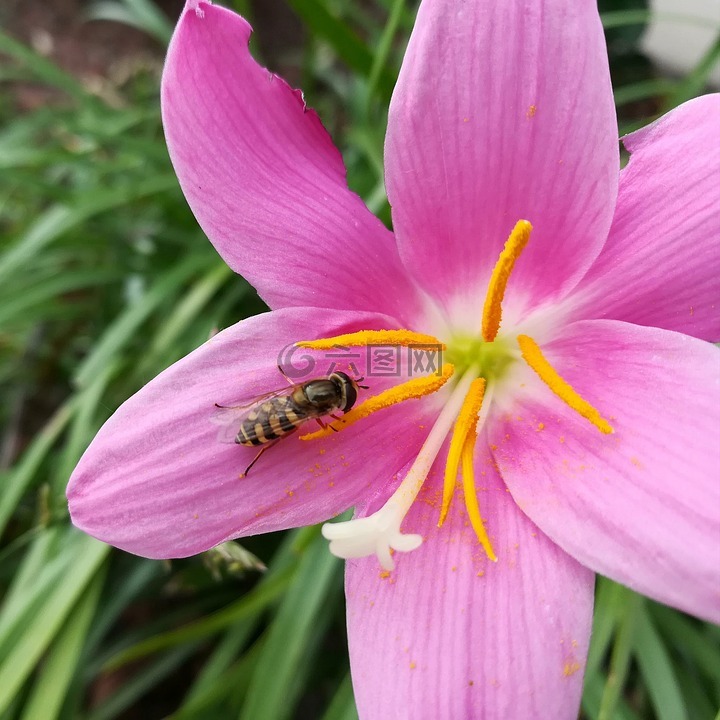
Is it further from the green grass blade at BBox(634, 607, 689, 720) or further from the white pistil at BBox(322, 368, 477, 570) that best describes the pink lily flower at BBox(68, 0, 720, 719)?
the green grass blade at BBox(634, 607, 689, 720)

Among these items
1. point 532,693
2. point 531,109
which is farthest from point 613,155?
point 532,693

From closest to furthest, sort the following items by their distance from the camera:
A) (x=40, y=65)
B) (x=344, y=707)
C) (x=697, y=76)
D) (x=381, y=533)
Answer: (x=381, y=533), (x=344, y=707), (x=697, y=76), (x=40, y=65)

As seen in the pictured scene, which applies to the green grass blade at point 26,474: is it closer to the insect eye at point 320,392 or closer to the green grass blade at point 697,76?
the insect eye at point 320,392

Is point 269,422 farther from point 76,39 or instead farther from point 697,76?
point 76,39

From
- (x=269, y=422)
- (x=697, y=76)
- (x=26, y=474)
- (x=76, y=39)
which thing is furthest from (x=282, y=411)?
(x=76, y=39)

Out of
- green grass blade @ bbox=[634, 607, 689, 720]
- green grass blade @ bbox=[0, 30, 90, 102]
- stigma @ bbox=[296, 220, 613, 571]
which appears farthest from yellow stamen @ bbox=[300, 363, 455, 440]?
green grass blade @ bbox=[0, 30, 90, 102]

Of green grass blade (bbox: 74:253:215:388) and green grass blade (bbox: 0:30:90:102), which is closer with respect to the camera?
green grass blade (bbox: 74:253:215:388)
